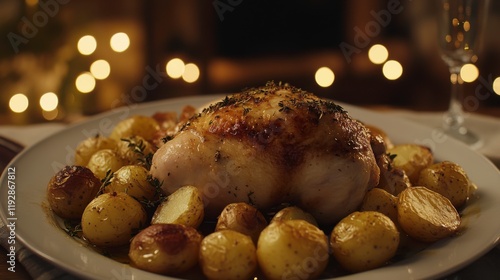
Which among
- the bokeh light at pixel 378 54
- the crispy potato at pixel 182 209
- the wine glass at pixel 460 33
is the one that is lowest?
the bokeh light at pixel 378 54

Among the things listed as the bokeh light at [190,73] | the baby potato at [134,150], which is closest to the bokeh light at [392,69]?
the bokeh light at [190,73]

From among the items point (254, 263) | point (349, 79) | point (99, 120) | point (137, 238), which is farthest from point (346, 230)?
point (349, 79)

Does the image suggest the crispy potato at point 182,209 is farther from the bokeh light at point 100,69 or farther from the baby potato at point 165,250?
the bokeh light at point 100,69

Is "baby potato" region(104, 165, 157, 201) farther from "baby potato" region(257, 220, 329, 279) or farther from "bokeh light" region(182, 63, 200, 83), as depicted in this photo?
"bokeh light" region(182, 63, 200, 83)

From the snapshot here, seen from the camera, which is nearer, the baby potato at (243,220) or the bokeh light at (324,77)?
the baby potato at (243,220)

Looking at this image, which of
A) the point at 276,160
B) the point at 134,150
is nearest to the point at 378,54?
the point at 134,150

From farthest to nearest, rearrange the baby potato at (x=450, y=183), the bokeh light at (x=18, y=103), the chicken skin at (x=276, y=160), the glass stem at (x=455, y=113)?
the bokeh light at (x=18, y=103) < the glass stem at (x=455, y=113) < the baby potato at (x=450, y=183) < the chicken skin at (x=276, y=160)
